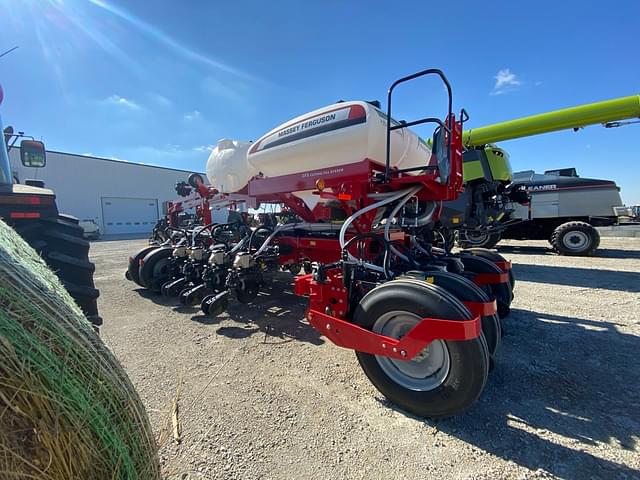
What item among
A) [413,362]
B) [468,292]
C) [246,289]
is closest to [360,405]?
[413,362]

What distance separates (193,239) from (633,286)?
7535mm

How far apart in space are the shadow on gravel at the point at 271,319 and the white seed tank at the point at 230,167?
1.88 m

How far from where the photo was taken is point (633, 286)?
5.26 m

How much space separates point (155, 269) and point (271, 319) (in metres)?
2.73

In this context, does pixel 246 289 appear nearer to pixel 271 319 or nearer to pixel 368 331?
pixel 271 319

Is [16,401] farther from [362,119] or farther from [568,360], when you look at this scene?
[568,360]

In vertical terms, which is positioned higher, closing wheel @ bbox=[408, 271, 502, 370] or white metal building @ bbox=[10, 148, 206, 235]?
white metal building @ bbox=[10, 148, 206, 235]

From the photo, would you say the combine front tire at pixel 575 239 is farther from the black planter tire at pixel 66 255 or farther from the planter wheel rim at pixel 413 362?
the black planter tire at pixel 66 255

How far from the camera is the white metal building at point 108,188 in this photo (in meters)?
22.2

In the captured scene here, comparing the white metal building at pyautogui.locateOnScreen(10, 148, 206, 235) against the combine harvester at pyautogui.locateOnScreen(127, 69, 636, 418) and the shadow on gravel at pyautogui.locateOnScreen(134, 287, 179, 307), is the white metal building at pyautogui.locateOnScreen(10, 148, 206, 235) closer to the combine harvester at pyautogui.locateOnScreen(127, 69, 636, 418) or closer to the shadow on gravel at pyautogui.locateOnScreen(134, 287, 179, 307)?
the shadow on gravel at pyautogui.locateOnScreen(134, 287, 179, 307)

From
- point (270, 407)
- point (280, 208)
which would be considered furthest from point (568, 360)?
point (280, 208)

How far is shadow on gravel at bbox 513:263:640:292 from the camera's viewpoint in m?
5.39

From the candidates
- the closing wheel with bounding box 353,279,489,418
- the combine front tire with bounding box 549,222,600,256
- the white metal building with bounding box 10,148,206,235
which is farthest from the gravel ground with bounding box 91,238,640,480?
the white metal building with bounding box 10,148,206,235

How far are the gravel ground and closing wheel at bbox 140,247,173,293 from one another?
51.3 inches
